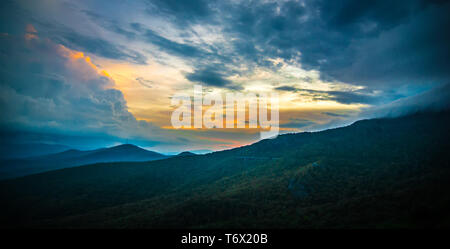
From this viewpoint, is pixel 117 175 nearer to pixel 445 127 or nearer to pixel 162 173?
pixel 162 173

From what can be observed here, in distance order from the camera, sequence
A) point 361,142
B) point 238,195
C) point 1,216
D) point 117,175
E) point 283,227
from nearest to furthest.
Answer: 1. point 283,227
2. point 238,195
3. point 1,216
4. point 361,142
5. point 117,175

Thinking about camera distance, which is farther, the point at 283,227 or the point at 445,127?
the point at 445,127

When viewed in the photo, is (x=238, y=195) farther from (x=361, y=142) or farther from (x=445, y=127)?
(x=445, y=127)

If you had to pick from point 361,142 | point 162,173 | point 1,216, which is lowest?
point 1,216

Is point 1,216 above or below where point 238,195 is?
below

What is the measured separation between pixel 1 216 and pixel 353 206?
140969 mm

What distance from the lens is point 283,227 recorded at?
42531 mm
